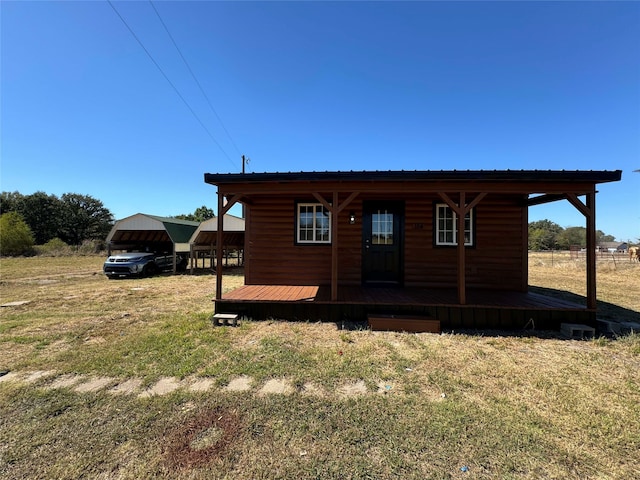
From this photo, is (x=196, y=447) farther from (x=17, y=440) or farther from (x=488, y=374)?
(x=488, y=374)

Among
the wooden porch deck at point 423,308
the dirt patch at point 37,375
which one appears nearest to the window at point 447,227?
the wooden porch deck at point 423,308

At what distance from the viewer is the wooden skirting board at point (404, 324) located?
436cm

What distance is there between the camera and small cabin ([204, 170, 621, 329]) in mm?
4895

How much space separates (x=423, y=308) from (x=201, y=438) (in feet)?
12.9

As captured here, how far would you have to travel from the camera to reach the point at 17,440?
191 cm

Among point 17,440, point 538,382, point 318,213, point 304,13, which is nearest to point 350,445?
point 538,382

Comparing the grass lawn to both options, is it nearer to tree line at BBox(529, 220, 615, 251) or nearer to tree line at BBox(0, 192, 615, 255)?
tree line at BBox(0, 192, 615, 255)

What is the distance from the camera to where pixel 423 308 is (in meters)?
4.71

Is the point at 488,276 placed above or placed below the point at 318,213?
below

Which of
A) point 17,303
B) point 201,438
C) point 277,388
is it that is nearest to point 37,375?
point 201,438

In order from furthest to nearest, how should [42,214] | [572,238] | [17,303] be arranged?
[572,238] → [42,214] → [17,303]

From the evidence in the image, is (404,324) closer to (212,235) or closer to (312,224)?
(312,224)

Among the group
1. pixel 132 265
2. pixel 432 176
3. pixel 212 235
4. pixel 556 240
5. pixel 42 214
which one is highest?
pixel 42 214

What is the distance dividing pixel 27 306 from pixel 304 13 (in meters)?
10.5
